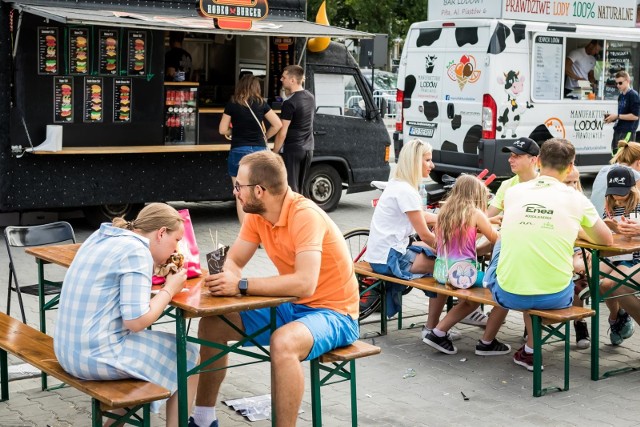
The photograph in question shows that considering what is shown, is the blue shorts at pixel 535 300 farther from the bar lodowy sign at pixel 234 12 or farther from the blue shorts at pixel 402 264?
the bar lodowy sign at pixel 234 12

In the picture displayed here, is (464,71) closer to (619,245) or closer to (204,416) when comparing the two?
(619,245)

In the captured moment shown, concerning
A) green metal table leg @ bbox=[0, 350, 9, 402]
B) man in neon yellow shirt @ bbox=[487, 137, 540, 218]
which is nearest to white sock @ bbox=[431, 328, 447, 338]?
man in neon yellow shirt @ bbox=[487, 137, 540, 218]

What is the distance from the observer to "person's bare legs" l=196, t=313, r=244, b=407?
17.6 ft

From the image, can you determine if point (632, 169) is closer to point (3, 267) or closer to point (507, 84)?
point (3, 267)

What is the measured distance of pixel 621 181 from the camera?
6898mm

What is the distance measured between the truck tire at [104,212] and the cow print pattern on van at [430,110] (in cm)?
502

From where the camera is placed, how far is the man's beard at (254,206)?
516 centimetres

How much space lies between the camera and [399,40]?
34250 mm

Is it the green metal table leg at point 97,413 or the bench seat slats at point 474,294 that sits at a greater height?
the bench seat slats at point 474,294

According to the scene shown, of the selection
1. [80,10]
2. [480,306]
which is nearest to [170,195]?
[80,10]

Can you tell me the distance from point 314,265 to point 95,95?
6.68 metres

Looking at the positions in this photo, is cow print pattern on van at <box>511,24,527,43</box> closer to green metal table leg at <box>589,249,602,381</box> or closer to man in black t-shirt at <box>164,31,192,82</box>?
man in black t-shirt at <box>164,31,192,82</box>

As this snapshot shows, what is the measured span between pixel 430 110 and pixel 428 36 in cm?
105

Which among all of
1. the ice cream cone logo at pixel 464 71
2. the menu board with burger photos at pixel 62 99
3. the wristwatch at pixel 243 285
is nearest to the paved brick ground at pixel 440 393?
the wristwatch at pixel 243 285
